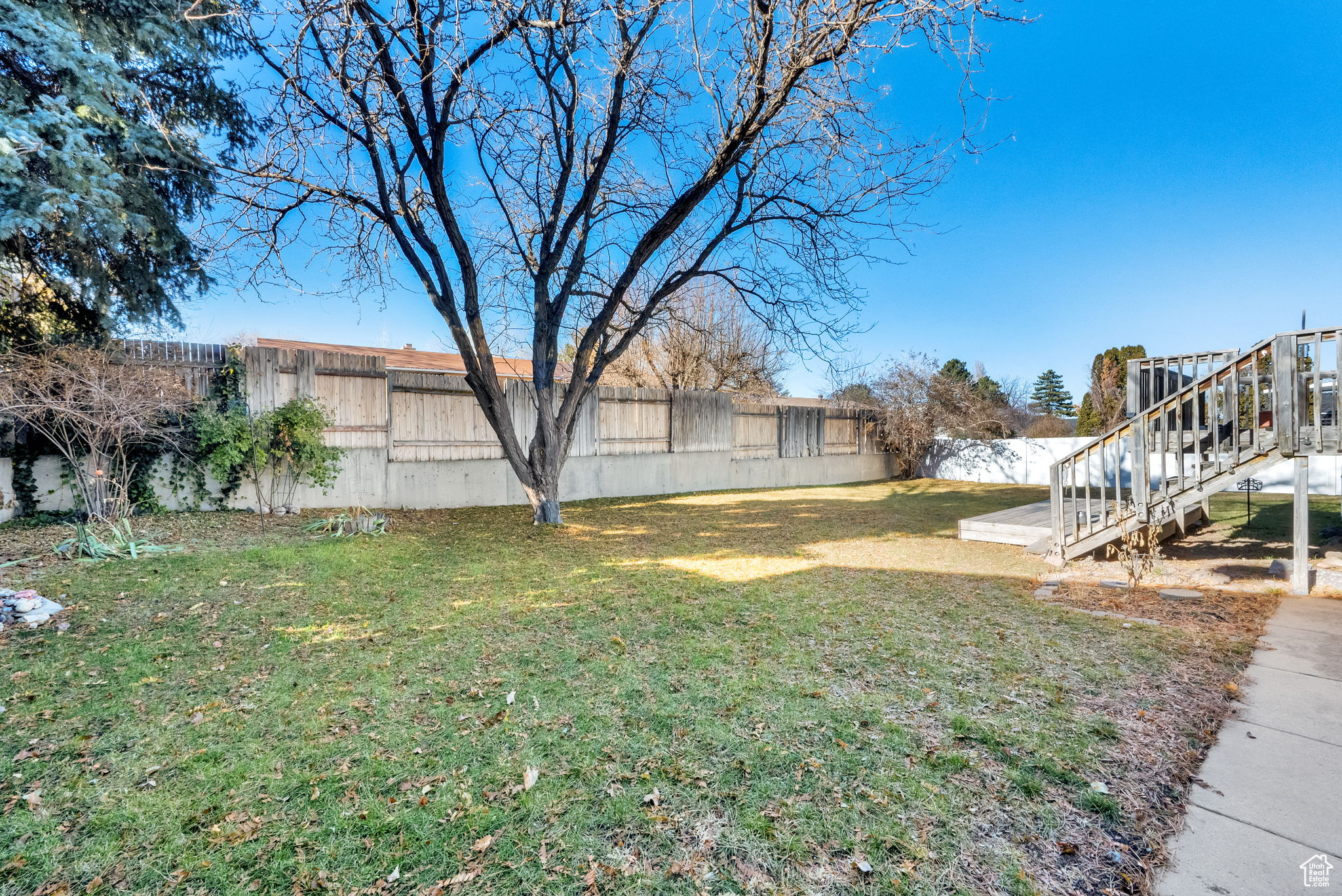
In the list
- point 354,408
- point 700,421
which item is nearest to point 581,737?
point 354,408

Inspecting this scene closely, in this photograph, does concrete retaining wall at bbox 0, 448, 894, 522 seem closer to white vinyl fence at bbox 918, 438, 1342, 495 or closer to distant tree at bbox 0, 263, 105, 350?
distant tree at bbox 0, 263, 105, 350

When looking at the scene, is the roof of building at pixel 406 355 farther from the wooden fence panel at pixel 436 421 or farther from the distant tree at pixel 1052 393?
the distant tree at pixel 1052 393

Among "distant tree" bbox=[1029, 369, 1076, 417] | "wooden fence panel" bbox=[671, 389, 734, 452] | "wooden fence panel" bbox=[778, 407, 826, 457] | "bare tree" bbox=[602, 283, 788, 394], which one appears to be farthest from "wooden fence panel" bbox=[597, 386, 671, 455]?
"distant tree" bbox=[1029, 369, 1076, 417]

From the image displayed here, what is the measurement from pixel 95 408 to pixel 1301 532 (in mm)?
9997

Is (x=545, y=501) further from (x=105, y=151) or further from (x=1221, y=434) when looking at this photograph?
(x=1221, y=434)

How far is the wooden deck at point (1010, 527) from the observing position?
241 inches

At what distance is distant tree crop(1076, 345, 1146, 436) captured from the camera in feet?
59.2

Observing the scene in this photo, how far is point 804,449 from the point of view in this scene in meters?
14.1

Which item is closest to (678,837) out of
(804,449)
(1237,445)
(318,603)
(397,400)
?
(318,603)

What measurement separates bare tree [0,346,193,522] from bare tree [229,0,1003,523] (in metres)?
2.01

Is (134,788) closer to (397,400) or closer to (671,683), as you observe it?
(671,683)

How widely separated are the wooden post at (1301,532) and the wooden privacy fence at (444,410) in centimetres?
803

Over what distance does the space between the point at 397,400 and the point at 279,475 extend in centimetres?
178

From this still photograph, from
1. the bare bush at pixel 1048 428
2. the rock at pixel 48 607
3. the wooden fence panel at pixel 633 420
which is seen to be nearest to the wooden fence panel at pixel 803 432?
the wooden fence panel at pixel 633 420
